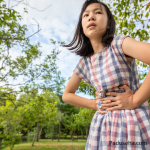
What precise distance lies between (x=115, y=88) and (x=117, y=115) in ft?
0.52

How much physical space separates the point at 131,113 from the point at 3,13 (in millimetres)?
2683

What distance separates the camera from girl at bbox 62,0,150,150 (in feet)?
2.23

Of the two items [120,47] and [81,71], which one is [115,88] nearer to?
[120,47]

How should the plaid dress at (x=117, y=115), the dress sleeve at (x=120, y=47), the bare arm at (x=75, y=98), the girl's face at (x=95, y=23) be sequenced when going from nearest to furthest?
1. the plaid dress at (x=117, y=115)
2. the dress sleeve at (x=120, y=47)
3. the girl's face at (x=95, y=23)
4. the bare arm at (x=75, y=98)

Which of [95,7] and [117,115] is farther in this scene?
[95,7]

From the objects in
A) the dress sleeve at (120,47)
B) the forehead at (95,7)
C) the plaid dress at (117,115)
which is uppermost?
the forehead at (95,7)

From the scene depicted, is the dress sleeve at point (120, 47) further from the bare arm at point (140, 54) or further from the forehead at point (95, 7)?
the forehead at point (95, 7)

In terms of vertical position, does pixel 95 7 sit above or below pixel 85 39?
above

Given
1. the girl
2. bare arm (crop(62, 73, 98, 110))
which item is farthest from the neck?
bare arm (crop(62, 73, 98, 110))

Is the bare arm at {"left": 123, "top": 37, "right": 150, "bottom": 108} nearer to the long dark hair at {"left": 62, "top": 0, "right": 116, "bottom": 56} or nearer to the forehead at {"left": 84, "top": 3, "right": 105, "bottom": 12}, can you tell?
the long dark hair at {"left": 62, "top": 0, "right": 116, "bottom": 56}

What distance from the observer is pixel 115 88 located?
81 centimetres

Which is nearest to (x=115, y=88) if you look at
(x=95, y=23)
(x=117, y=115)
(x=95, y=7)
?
(x=117, y=115)

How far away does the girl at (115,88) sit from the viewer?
2.23 feet

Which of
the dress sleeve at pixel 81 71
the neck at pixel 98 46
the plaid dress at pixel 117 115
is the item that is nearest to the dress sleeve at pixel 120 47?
the plaid dress at pixel 117 115
